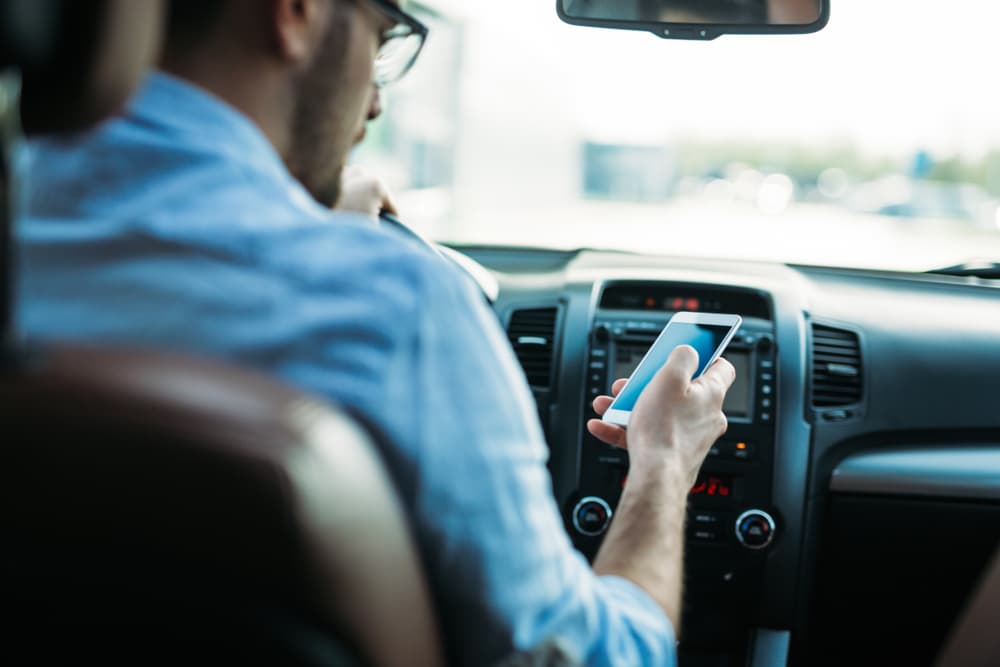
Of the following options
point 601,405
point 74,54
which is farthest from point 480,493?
point 601,405

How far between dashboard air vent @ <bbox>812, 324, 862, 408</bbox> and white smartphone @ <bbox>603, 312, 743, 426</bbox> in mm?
799

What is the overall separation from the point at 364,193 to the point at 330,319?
1.43m

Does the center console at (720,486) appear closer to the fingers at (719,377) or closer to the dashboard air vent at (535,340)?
the dashboard air vent at (535,340)

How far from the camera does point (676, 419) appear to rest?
1.95 m

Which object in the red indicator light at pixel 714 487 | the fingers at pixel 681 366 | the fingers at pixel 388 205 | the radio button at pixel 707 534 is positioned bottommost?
the radio button at pixel 707 534

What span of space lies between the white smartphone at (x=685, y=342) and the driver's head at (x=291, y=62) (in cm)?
93

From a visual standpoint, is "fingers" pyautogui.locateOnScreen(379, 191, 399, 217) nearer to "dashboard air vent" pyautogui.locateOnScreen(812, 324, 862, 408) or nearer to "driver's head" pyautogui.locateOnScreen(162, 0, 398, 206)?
"driver's head" pyautogui.locateOnScreen(162, 0, 398, 206)

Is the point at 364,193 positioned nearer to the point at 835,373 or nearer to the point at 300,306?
the point at 300,306

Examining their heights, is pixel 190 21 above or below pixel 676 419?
above

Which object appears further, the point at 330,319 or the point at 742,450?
the point at 742,450

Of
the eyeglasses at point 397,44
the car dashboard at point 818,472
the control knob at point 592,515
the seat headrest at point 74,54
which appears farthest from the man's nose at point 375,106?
the control knob at point 592,515

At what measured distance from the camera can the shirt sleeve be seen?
1.26 metres

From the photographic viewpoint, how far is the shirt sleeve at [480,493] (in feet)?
4.13

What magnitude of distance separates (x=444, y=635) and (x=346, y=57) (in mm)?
802
